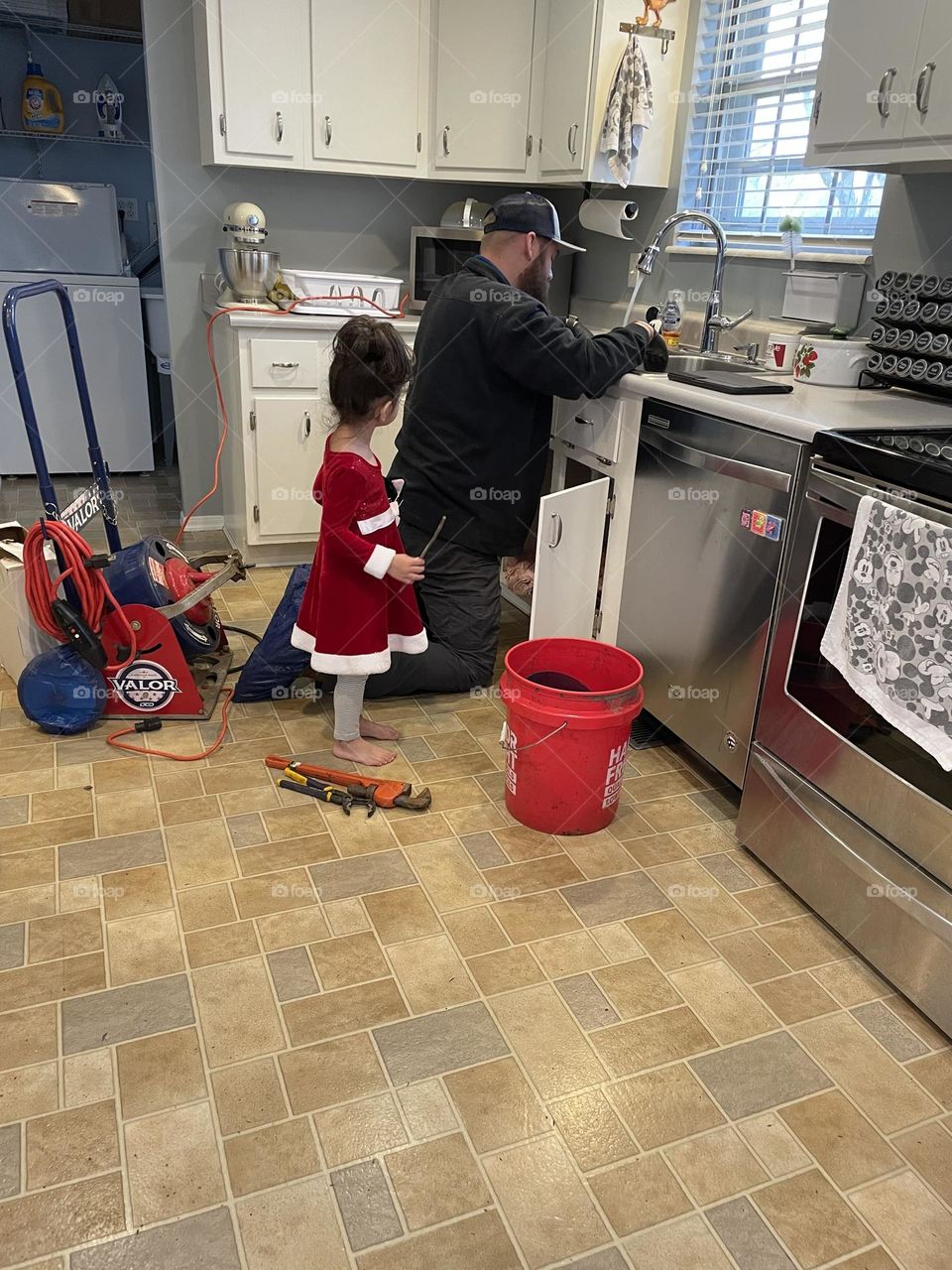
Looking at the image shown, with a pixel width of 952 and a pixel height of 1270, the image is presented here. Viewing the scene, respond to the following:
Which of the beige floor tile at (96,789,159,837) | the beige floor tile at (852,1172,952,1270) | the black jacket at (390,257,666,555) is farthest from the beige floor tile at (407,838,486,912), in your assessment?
the black jacket at (390,257,666,555)

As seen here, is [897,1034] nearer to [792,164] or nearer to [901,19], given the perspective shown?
[901,19]

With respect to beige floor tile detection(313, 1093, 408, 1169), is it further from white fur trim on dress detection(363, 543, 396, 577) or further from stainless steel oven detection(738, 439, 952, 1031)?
white fur trim on dress detection(363, 543, 396, 577)

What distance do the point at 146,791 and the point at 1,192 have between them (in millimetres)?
3627

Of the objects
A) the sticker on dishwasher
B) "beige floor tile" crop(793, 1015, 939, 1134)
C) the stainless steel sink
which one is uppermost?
the stainless steel sink

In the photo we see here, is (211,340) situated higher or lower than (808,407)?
lower

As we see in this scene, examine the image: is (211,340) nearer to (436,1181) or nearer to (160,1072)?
(160,1072)

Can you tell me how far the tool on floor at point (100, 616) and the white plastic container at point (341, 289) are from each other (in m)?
1.26

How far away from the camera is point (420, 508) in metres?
2.70

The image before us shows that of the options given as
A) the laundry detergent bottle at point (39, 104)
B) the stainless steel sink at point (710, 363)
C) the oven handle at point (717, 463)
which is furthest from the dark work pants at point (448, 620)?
the laundry detergent bottle at point (39, 104)

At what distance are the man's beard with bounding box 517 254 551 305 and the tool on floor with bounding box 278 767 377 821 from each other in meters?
1.41

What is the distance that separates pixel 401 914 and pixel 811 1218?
0.86 metres

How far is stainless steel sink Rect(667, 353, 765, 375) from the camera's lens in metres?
2.60

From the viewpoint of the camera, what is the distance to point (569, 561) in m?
2.41

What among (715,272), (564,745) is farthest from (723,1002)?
(715,272)
